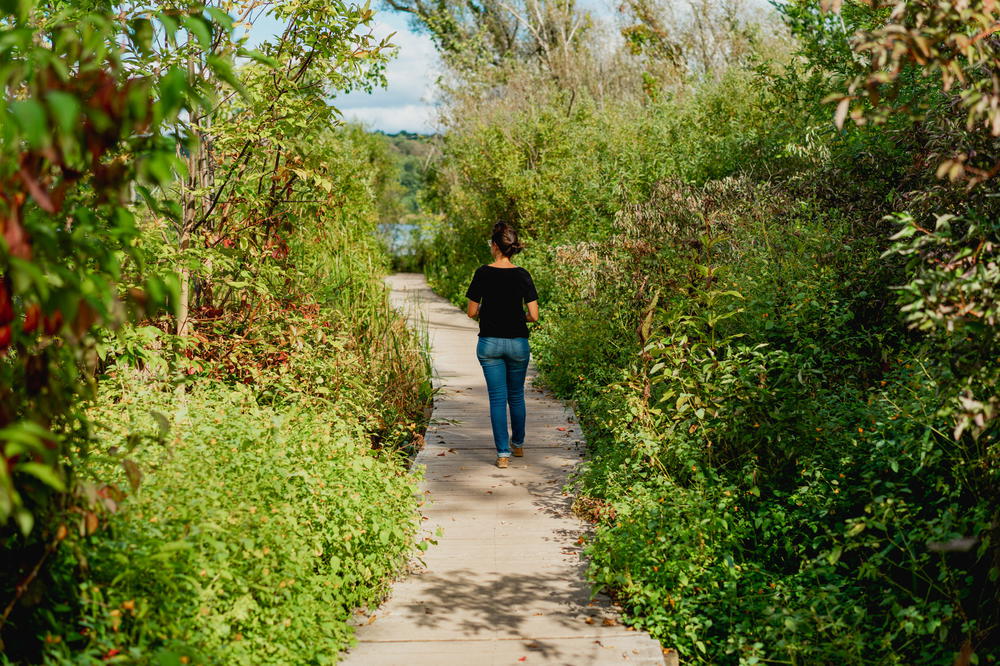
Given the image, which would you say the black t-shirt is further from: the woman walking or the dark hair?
the dark hair

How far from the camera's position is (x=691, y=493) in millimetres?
4859

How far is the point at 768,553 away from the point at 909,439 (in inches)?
37.3

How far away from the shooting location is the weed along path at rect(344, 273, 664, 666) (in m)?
3.89

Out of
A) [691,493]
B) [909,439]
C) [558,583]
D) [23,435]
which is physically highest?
[23,435]

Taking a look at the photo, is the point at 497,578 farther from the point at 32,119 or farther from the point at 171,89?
the point at 32,119

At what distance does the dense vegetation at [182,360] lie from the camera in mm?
2084

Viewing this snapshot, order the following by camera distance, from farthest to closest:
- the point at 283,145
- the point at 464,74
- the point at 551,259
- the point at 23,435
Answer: the point at 464,74 → the point at 551,259 → the point at 283,145 → the point at 23,435

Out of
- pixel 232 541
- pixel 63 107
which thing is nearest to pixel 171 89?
pixel 63 107

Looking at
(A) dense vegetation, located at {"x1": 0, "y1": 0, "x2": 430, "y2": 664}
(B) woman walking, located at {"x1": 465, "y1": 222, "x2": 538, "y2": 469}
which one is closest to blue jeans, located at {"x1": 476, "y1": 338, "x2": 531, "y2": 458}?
(B) woman walking, located at {"x1": 465, "y1": 222, "x2": 538, "y2": 469}

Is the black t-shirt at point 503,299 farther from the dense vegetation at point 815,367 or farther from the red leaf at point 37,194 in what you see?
the red leaf at point 37,194

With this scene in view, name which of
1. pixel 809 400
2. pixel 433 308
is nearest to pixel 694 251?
pixel 809 400

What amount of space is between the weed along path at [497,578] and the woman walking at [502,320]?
1.51ft

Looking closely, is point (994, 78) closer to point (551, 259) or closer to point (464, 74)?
point (551, 259)

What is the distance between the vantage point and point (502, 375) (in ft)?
22.3
